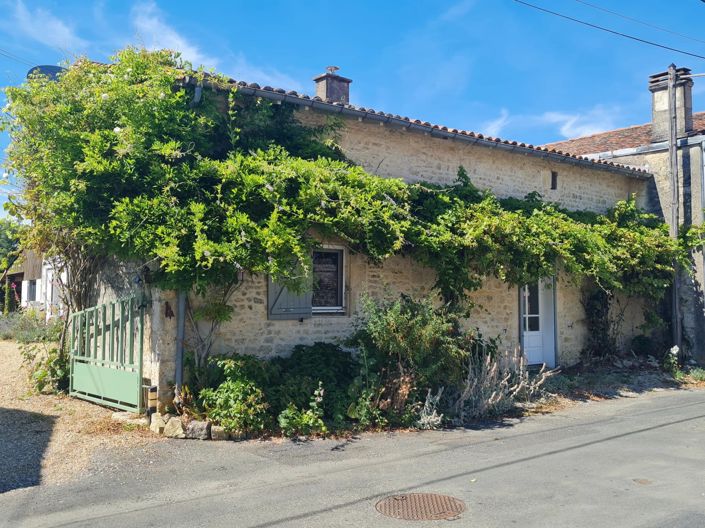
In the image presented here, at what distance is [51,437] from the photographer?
24.4ft

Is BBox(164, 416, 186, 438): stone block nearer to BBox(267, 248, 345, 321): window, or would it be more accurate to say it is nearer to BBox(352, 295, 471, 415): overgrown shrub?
BBox(267, 248, 345, 321): window

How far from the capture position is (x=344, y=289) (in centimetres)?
1002

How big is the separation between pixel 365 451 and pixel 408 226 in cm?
362

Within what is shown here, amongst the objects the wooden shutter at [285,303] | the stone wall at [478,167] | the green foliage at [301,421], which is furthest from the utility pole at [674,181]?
the green foliage at [301,421]

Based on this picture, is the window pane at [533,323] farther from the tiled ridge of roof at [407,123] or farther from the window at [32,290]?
the window at [32,290]

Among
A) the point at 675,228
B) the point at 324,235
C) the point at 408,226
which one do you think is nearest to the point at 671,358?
the point at 675,228

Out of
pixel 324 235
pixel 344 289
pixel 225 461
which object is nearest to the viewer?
pixel 225 461

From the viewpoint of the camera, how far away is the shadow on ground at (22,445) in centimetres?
593

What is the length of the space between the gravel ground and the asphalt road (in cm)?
29

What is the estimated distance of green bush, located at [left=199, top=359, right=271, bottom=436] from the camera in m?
7.46

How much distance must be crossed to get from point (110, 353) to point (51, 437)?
1.73 metres

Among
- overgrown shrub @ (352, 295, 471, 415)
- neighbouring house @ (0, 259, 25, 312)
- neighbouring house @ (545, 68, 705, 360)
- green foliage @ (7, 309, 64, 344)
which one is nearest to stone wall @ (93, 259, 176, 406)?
overgrown shrub @ (352, 295, 471, 415)

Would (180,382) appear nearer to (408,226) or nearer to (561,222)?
(408,226)

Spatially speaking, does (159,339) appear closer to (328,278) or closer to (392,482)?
(328,278)
